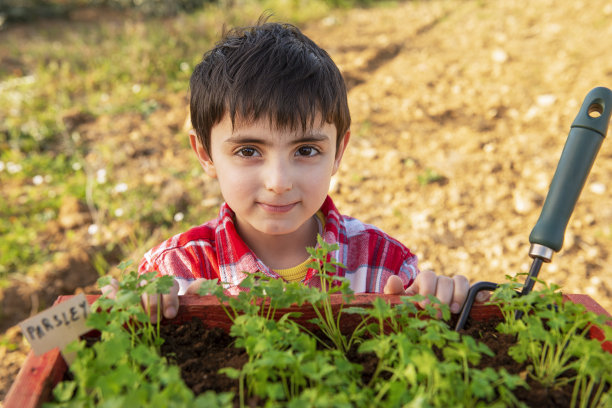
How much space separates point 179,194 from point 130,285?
2.39 m

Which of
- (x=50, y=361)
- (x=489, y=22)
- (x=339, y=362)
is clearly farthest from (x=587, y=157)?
(x=489, y=22)

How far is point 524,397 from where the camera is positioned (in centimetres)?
93

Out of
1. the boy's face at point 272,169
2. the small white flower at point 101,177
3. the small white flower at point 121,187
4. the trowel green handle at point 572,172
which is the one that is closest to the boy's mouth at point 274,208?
the boy's face at point 272,169

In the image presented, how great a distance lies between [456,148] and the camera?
365 centimetres

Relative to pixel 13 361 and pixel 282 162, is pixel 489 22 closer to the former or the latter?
pixel 282 162

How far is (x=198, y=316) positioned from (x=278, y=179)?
1.56ft

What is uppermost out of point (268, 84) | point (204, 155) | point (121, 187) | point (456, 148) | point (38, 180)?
point (268, 84)

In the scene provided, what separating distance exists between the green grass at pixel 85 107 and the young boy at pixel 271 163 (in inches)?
41.3

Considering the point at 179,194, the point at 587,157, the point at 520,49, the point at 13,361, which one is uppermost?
the point at 520,49

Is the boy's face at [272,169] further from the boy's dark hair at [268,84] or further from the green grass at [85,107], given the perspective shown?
the green grass at [85,107]

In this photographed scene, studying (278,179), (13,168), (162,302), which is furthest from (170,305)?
(13,168)

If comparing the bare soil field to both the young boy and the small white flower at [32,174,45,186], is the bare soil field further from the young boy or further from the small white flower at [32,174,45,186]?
the young boy

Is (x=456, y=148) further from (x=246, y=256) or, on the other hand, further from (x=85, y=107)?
(x=85, y=107)

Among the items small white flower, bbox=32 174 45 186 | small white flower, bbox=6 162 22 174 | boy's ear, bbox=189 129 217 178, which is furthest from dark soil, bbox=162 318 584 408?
small white flower, bbox=6 162 22 174
